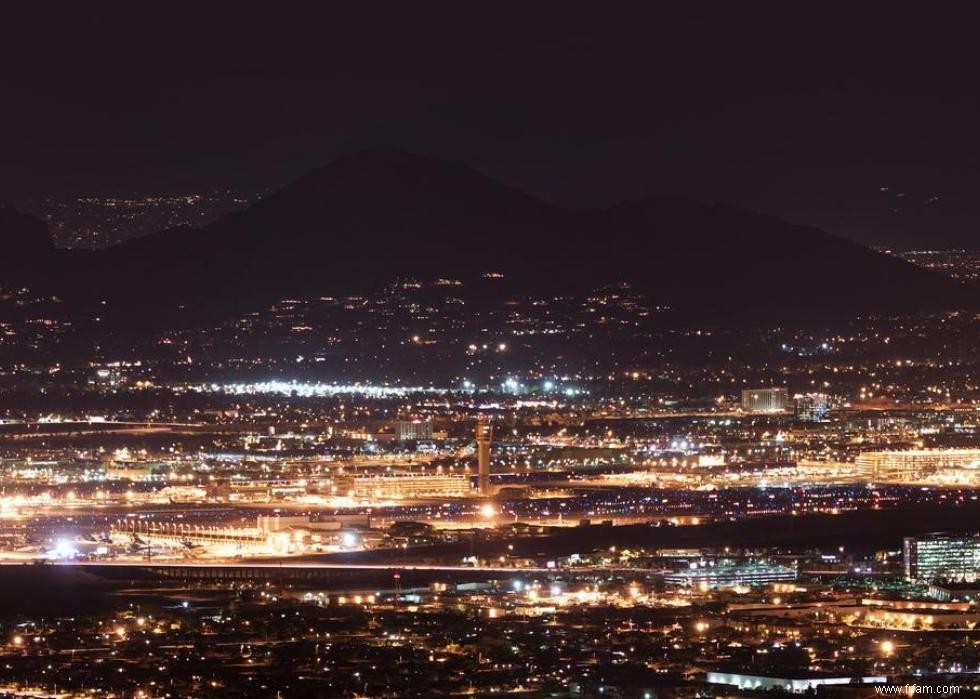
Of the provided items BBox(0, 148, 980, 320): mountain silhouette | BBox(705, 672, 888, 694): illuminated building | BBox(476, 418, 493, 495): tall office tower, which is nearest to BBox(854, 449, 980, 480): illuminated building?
BBox(476, 418, 493, 495): tall office tower

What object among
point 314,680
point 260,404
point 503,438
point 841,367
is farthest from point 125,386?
point 314,680

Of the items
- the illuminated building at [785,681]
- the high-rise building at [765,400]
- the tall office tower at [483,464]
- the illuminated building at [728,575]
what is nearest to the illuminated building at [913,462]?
the tall office tower at [483,464]

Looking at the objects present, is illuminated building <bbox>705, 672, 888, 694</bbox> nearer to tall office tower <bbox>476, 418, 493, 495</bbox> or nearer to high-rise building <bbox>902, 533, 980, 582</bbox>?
high-rise building <bbox>902, 533, 980, 582</bbox>

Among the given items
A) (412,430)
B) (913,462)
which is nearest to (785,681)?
(913,462)

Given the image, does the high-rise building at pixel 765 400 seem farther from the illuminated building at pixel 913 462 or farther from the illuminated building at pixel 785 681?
the illuminated building at pixel 785 681

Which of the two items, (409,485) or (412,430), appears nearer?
(409,485)

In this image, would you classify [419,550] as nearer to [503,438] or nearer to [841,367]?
[503,438]

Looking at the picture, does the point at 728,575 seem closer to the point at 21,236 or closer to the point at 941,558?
the point at 941,558
